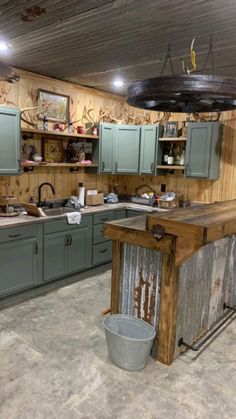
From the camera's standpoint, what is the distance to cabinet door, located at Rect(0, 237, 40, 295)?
342 centimetres

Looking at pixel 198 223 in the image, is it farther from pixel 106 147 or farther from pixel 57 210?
pixel 106 147

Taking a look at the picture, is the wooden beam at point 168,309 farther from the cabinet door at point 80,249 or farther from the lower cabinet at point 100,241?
the lower cabinet at point 100,241

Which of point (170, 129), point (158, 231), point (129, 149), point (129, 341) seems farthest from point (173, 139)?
point (129, 341)

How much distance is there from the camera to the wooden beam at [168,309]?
7.91 feet

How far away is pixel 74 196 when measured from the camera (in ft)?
15.8

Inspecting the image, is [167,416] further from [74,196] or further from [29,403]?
[74,196]

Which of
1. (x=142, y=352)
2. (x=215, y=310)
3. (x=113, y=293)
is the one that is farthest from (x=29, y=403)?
(x=215, y=310)

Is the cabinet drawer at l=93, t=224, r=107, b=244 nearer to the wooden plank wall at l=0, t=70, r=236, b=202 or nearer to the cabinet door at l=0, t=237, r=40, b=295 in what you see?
the wooden plank wall at l=0, t=70, r=236, b=202

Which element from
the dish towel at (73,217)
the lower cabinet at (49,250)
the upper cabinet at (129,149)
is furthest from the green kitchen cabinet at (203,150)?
the dish towel at (73,217)

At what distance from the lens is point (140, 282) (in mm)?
2664

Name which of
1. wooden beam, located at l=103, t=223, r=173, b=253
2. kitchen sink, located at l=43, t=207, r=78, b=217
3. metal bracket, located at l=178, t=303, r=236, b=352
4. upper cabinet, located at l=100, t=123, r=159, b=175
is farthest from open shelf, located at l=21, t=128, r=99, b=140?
metal bracket, located at l=178, t=303, r=236, b=352

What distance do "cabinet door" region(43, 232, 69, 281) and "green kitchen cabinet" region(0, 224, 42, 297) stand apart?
10 cm

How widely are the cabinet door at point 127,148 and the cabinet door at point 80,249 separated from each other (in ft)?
4.25

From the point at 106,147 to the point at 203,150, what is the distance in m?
1.44
